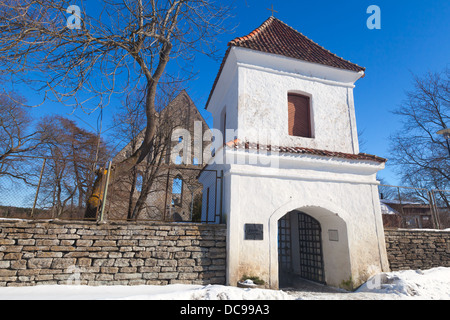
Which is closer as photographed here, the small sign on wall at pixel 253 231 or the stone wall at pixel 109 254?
the stone wall at pixel 109 254

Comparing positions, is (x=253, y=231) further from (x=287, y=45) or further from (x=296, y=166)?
(x=287, y=45)

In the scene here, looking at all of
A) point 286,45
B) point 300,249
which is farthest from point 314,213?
point 286,45

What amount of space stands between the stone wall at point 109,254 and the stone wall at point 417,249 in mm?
5641

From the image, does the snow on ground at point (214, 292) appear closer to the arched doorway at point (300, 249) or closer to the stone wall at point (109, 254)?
the stone wall at point (109, 254)

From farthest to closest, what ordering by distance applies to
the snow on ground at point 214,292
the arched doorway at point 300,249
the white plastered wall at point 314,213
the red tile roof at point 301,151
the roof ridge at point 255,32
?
the arched doorway at point 300,249 → the roof ridge at point 255,32 → the red tile roof at point 301,151 → the white plastered wall at point 314,213 → the snow on ground at point 214,292

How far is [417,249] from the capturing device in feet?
26.7

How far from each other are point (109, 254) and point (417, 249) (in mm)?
9395

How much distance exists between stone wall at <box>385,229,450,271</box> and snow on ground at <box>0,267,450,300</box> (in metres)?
1.29

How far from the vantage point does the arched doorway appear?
26.9 ft

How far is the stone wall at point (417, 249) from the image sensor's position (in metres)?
7.75

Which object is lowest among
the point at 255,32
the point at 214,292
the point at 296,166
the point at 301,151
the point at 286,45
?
the point at 214,292

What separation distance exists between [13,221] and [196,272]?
411cm

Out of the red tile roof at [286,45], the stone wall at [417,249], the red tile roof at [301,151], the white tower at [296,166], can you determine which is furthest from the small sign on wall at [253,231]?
the red tile roof at [286,45]

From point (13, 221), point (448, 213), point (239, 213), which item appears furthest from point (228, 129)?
point (448, 213)
